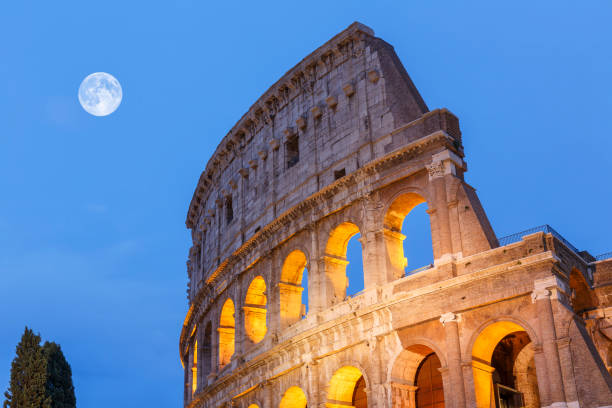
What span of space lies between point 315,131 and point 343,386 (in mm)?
9396

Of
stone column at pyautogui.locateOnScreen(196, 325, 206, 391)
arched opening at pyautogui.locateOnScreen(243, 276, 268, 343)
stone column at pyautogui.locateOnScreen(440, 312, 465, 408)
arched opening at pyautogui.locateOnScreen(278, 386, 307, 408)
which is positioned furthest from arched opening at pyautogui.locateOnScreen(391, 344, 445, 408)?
stone column at pyautogui.locateOnScreen(196, 325, 206, 391)

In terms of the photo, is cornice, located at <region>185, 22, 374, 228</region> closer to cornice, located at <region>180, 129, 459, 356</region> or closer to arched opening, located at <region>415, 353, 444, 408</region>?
cornice, located at <region>180, 129, 459, 356</region>

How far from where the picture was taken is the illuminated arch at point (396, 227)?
955 inches

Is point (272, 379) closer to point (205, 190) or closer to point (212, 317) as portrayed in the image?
point (212, 317)

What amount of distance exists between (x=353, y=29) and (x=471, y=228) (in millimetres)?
9410

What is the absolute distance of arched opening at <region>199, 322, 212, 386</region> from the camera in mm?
34844

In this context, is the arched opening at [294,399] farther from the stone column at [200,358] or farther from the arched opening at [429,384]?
the stone column at [200,358]

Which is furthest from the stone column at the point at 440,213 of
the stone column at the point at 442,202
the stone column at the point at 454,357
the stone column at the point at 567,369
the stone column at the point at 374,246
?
the stone column at the point at 567,369

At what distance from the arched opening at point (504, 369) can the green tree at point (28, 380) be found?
14.1 m

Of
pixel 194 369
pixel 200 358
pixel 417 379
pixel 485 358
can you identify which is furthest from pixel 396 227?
pixel 194 369

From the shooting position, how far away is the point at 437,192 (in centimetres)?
2297

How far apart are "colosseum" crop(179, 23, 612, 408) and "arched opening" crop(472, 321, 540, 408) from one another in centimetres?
5

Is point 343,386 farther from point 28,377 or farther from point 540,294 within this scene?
point 28,377

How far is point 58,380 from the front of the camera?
33125 mm
